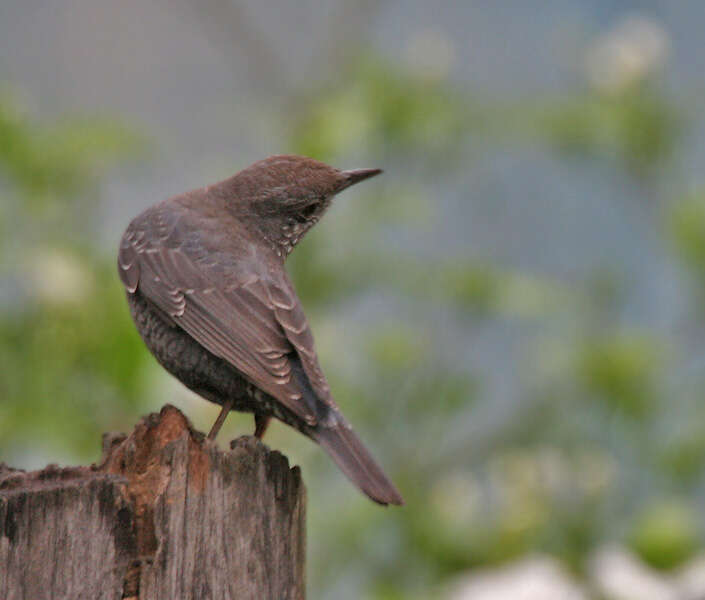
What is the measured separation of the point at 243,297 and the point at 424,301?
311 centimetres

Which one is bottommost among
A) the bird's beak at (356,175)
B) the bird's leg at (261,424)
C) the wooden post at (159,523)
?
the wooden post at (159,523)

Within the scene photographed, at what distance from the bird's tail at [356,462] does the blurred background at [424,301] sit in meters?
2.29

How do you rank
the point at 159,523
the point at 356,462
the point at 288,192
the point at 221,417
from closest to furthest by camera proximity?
the point at 159,523
the point at 356,462
the point at 221,417
the point at 288,192

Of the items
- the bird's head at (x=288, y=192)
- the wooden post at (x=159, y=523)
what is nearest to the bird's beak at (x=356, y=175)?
the bird's head at (x=288, y=192)

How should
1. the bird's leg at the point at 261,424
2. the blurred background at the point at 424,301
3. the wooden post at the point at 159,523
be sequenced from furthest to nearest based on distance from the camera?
the blurred background at the point at 424,301 → the bird's leg at the point at 261,424 → the wooden post at the point at 159,523

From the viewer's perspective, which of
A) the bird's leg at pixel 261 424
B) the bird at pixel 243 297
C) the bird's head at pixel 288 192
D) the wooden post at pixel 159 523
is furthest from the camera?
the bird's head at pixel 288 192

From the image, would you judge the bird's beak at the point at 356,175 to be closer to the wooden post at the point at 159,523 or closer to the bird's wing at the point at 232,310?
the bird's wing at the point at 232,310

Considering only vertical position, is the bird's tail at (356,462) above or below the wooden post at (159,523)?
above

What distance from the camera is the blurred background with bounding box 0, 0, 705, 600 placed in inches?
208

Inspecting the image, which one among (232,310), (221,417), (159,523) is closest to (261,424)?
(221,417)

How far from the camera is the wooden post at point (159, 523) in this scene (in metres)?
2.30

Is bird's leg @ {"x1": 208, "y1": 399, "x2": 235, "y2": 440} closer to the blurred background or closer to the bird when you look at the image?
the bird

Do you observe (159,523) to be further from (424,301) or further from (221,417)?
(424,301)

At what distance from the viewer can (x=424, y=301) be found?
20.4 feet
